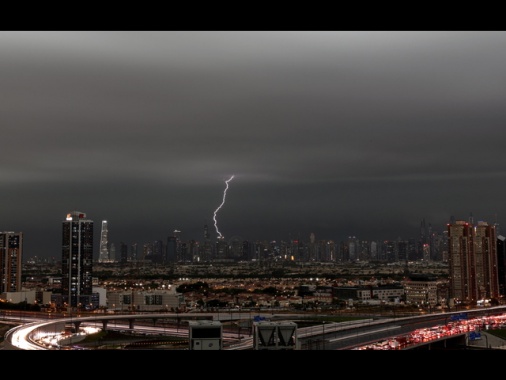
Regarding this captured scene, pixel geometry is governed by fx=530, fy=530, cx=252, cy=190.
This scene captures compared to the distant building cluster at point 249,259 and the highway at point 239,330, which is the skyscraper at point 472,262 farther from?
the highway at point 239,330

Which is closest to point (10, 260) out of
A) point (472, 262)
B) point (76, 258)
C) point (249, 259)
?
point (76, 258)

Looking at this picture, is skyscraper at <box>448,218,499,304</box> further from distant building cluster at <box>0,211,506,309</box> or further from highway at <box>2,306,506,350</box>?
highway at <box>2,306,506,350</box>

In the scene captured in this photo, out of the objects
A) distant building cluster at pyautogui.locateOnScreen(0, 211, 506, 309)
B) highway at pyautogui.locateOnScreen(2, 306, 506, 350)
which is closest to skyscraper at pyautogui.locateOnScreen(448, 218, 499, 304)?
distant building cluster at pyautogui.locateOnScreen(0, 211, 506, 309)

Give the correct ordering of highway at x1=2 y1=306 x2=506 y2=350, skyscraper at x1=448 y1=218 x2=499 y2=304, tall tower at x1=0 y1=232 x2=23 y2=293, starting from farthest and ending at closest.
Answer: skyscraper at x1=448 y1=218 x2=499 y2=304 < tall tower at x1=0 y1=232 x2=23 y2=293 < highway at x1=2 y1=306 x2=506 y2=350

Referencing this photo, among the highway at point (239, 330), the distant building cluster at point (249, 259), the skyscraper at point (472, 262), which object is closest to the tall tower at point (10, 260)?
the distant building cluster at point (249, 259)
